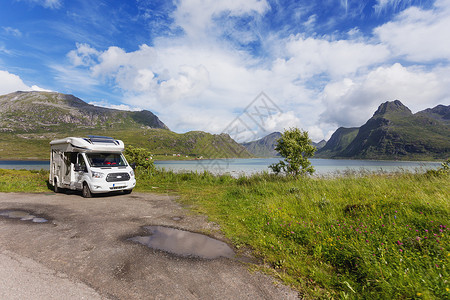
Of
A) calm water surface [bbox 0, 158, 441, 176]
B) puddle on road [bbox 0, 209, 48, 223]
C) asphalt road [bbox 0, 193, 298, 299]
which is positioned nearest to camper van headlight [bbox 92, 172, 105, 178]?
puddle on road [bbox 0, 209, 48, 223]

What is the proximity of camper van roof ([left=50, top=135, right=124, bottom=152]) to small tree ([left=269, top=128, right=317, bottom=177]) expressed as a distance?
1099 cm

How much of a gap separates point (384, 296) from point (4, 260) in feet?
22.7

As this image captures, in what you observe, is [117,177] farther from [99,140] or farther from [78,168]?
[99,140]

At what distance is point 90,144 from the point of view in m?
11.0

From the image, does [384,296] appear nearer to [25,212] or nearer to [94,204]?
[94,204]

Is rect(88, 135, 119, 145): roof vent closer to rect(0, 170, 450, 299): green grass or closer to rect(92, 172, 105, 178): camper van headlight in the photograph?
rect(92, 172, 105, 178): camper van headlight

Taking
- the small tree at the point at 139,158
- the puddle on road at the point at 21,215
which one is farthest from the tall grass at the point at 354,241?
the small tree at the point at 139,158

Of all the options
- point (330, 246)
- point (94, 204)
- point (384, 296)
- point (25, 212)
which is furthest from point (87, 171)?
point (384, 296)

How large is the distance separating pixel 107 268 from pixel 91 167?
8616 mm

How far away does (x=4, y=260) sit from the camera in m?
4.09

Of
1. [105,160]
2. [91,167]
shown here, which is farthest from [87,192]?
[105,160]

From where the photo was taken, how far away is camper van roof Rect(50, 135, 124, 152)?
10.9 metres

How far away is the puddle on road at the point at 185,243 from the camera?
15.2 feet

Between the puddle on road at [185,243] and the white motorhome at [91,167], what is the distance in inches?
241
